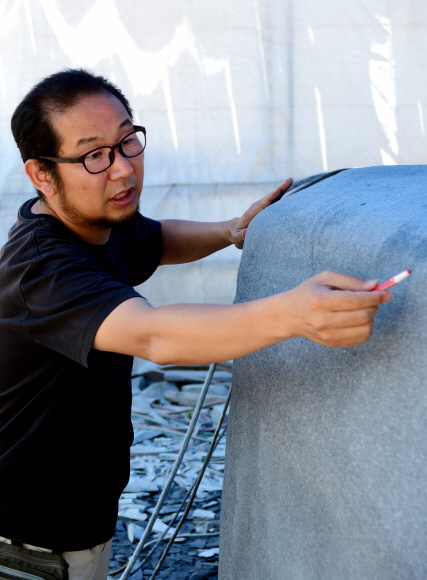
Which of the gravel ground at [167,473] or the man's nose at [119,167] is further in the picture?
the gravel ground at [167,473]

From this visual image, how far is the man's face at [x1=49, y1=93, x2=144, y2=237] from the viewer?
119cm

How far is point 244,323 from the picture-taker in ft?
2.73

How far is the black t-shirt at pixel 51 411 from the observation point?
1.06 m

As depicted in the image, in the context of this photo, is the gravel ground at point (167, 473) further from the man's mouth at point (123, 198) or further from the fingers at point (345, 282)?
the fingers at point (345, 282)

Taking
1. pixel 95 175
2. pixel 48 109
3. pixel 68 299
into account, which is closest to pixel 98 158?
pixel 95 175

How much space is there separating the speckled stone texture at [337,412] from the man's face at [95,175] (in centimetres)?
25

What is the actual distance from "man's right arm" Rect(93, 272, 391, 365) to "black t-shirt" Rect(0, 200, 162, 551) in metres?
0.12

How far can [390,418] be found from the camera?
2.52ft

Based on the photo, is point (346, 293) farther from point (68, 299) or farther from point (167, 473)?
point (167, 473)

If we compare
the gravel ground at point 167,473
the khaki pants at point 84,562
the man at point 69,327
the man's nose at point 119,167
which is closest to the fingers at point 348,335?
the man at point 69,327

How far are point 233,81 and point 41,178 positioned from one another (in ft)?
7.68

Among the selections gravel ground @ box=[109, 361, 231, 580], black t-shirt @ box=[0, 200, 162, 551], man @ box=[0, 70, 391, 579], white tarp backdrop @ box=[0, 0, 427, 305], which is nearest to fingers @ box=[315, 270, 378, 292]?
man @ box=[0, 70, 391, 579]

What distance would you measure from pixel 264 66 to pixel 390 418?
2905mm

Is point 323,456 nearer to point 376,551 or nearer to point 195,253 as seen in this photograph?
point 376,551
